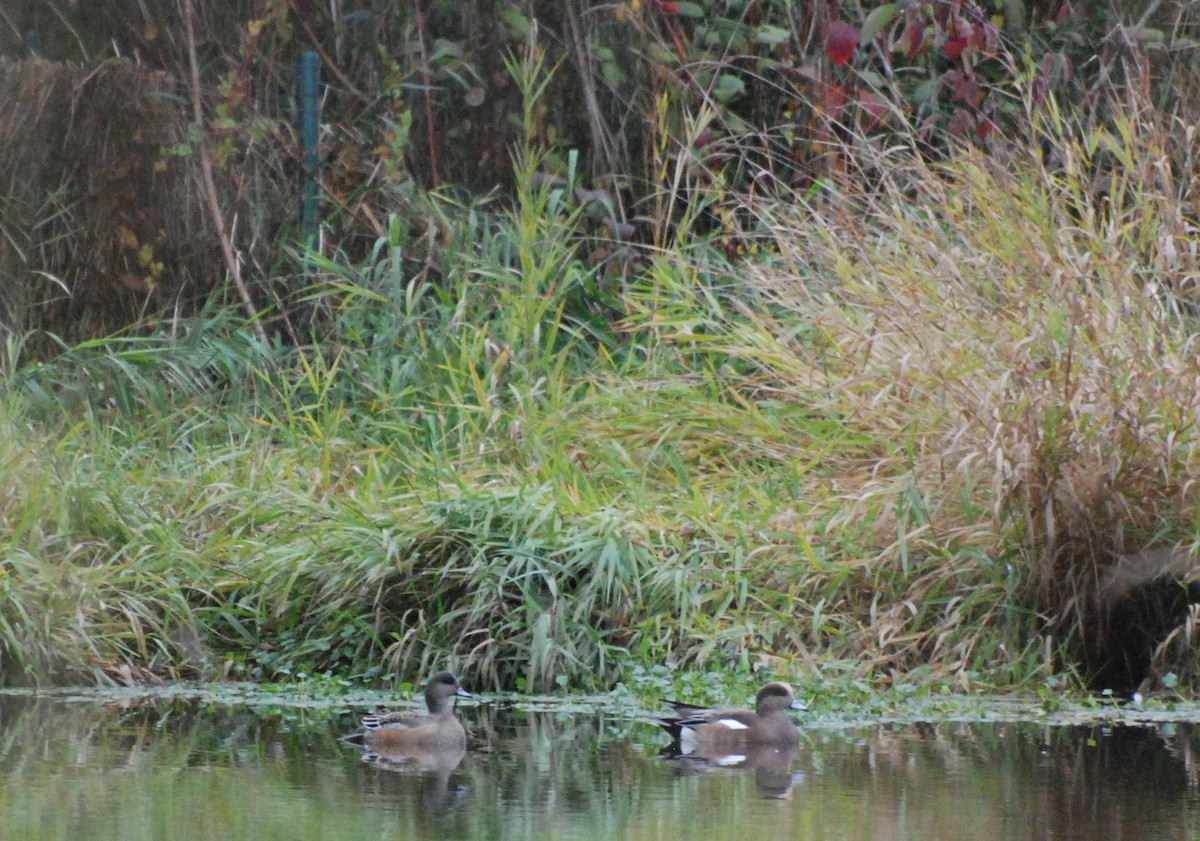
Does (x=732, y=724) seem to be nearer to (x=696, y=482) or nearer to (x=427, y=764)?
(x=427, y=764)

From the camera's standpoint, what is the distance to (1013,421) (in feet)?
26.2

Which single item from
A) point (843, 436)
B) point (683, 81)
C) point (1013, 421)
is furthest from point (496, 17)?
point (1013, 421)

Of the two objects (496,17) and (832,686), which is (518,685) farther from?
(496,17)

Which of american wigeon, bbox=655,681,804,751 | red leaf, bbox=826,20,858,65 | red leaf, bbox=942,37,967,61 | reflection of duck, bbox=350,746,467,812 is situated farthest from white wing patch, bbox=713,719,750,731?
red leaf, bbox=942,37,967,61

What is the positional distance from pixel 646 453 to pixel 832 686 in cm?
208

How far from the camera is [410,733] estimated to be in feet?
22.4

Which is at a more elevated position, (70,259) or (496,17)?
(496,17)

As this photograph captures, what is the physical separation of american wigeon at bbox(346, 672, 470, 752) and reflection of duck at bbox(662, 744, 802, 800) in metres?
0.74

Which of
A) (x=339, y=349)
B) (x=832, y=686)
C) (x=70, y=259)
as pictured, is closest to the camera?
(x=832, y=686)

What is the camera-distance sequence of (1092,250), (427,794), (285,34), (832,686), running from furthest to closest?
(285,34) < (1092,250) < (832,686) < (427,794)

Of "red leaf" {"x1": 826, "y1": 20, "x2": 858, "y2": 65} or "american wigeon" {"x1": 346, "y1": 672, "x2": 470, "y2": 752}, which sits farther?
"red leaf" {"x1": 826, "y1": 20, "x2": 858, "y2": 65}

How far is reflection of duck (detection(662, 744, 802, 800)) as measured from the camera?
6516 millimetres

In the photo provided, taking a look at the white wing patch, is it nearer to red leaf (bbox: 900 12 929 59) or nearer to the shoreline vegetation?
the shoreline vegetation

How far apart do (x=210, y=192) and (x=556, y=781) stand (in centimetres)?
661
